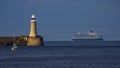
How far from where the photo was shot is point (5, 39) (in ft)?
428

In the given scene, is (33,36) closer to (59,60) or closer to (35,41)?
(35,41)

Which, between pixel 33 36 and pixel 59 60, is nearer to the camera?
pixel 59 60

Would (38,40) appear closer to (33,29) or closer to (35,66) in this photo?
(33,29)

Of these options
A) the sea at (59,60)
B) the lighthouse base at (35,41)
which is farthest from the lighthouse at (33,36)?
the sea at (59,60)

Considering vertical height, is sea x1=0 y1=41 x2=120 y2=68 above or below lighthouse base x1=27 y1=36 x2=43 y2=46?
below

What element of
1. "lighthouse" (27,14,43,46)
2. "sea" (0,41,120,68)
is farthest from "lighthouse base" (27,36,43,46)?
"sea" (0,41,120,68)

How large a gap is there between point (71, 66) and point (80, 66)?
90 centimetres

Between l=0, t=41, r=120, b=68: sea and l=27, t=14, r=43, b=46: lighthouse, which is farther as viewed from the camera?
l=27, t=14, r=43, b=46: lighthouse

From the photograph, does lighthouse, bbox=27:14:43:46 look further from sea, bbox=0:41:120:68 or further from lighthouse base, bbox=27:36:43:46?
sea, bbox=0:41:120:68

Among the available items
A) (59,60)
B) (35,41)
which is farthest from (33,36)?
(59,60)

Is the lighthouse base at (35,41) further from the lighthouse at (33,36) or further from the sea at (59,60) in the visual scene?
the sea at (59,60)

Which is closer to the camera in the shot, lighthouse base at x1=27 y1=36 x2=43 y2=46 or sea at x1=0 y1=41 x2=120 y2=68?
sea at x1=0 y1=41 x2=120 y2=68

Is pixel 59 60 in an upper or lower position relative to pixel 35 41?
lower

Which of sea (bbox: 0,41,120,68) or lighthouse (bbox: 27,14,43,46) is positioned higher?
lighthouse (bbox: 27,14,43,46)
